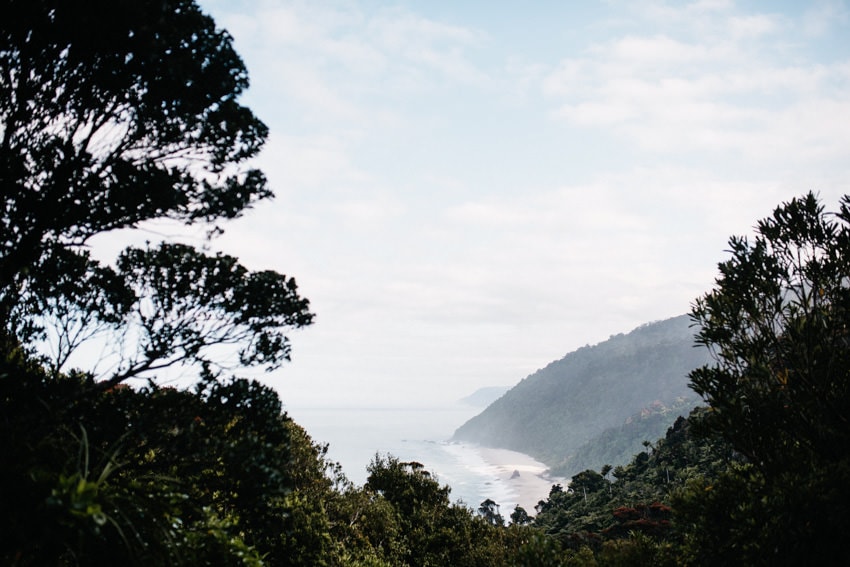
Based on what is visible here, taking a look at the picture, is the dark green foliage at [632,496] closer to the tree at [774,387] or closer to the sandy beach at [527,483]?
the tree at [774,387]

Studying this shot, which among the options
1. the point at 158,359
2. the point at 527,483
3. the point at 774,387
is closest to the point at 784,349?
the point at 774,387

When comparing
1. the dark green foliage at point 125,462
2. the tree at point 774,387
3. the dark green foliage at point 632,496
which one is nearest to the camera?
the dark green foliage at point 125,462

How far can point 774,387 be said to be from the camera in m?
11.4

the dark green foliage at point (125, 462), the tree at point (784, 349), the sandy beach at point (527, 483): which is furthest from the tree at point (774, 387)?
the sandy beach at point (527, 483)

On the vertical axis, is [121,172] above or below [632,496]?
above

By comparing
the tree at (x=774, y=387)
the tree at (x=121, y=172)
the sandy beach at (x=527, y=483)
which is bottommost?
the sandy beach at (x=527, y=483)

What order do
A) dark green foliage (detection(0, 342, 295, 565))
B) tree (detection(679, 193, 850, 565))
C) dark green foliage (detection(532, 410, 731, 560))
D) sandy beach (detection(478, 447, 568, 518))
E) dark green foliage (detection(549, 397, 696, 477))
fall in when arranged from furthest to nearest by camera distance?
1. dark green foliage (detection(549, 397, 696, 477))
2. sandy beach (detection(478, 447, 568, 518))
3. dark green foliage (detection(532, 410, 731, 560))
4. tree (detection(679, 193, 850, 565))
5. dark green foliage (detection(0, 342, 295, 565))

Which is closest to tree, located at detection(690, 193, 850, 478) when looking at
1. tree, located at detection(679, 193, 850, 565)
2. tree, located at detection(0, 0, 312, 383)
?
tree, located at detection(679, 193, 850, 565)

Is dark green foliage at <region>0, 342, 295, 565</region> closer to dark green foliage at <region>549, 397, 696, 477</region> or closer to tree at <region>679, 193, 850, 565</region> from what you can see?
tree at <region>679, 193, 850, 565</region>

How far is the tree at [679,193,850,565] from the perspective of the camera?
9633mm

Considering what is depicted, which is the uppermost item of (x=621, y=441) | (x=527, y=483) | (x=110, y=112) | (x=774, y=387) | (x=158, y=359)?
(x=110, y=112)

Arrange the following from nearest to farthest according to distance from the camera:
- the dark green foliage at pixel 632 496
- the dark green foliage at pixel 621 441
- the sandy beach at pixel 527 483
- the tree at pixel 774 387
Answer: the tree at pixel 774 387
the dark green foliage at pixel 632 496
the sandy beach at pixel 527 483
the dark green foliage at pixel 621 441

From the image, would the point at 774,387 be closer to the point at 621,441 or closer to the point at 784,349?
the point at 784,349

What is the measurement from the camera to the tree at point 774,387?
31.6 ft
